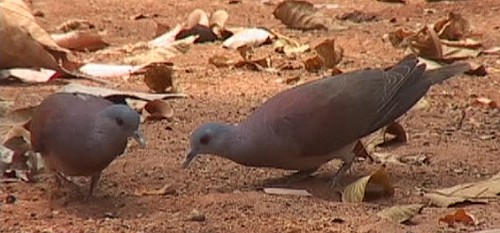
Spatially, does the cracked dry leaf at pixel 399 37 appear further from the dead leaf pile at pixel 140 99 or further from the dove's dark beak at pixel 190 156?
the dove's dark beak at pixel 190 156

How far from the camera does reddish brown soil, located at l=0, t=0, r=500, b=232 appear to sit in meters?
3.44

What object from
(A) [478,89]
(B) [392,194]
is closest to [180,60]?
(A) [478,89]

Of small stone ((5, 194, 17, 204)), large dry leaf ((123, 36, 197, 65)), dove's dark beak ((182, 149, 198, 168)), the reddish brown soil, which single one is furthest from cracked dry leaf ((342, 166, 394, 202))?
large dry leaf ((123, 36, 197, 65))

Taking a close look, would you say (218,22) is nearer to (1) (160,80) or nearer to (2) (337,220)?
(1) (160,80)

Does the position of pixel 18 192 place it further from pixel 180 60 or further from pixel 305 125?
pixel 180 60

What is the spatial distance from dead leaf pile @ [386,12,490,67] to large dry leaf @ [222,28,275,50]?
23.5 inches

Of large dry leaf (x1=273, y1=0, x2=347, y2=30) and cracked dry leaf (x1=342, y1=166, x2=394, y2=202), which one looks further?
large dry leaf (x1=273, y1=0, x2=347, y2=30)

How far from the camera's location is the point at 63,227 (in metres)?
3.43

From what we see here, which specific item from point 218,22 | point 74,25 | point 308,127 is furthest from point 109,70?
point 308,127

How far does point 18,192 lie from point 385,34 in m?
3.02

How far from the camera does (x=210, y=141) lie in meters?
3.83

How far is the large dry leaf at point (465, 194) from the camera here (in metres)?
3.65

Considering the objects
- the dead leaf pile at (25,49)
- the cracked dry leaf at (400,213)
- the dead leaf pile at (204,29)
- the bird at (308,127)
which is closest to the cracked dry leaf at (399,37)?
the dead leaf pile at (204,29)

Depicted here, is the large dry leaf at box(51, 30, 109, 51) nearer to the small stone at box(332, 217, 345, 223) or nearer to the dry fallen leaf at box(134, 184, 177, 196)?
the dry fallen leaf at box(134, 184, 177, 196)
